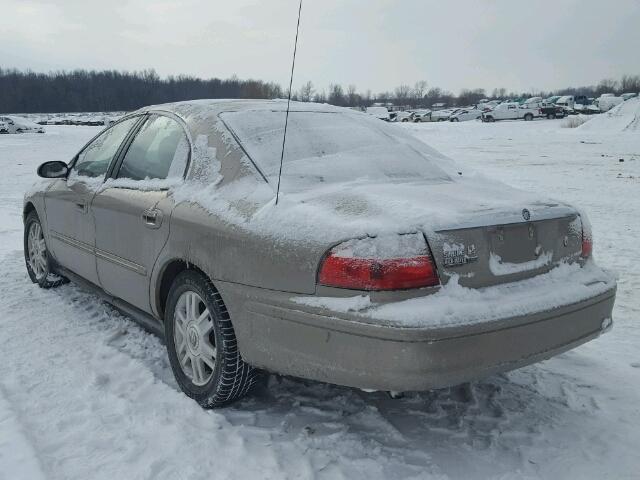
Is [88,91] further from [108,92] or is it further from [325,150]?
[325,150]

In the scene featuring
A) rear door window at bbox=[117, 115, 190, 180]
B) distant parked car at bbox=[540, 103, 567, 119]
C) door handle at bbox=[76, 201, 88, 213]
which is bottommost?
door handle at bbox=[76, 201, 88, 213]

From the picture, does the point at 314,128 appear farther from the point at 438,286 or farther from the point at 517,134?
the point at 517,134

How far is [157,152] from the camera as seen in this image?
3.51 metres

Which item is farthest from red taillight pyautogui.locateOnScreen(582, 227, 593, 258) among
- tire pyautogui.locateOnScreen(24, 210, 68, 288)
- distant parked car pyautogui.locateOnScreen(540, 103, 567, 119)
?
distant parked car pyautogui.locateOnScreen(540, 103, 567, 119)

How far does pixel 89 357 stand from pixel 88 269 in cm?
72

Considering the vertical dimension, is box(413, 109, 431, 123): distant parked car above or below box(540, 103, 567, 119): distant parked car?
below

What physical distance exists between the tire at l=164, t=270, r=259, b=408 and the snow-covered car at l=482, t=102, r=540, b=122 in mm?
47312

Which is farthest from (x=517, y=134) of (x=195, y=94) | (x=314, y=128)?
(x=195, y=94)

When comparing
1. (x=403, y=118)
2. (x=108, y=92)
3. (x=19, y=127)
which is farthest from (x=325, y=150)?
(x=108, y=92)

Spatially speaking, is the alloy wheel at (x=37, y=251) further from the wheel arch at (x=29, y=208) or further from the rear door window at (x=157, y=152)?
the rear door window at (x=157, y=152)

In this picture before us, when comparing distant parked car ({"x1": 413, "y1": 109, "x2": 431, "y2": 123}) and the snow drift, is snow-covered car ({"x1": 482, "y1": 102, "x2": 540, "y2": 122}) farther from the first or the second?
the snow drift

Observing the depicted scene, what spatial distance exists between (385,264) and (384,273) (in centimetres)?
3

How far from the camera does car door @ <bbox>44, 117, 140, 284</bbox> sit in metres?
3.96

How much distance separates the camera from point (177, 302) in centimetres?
308
